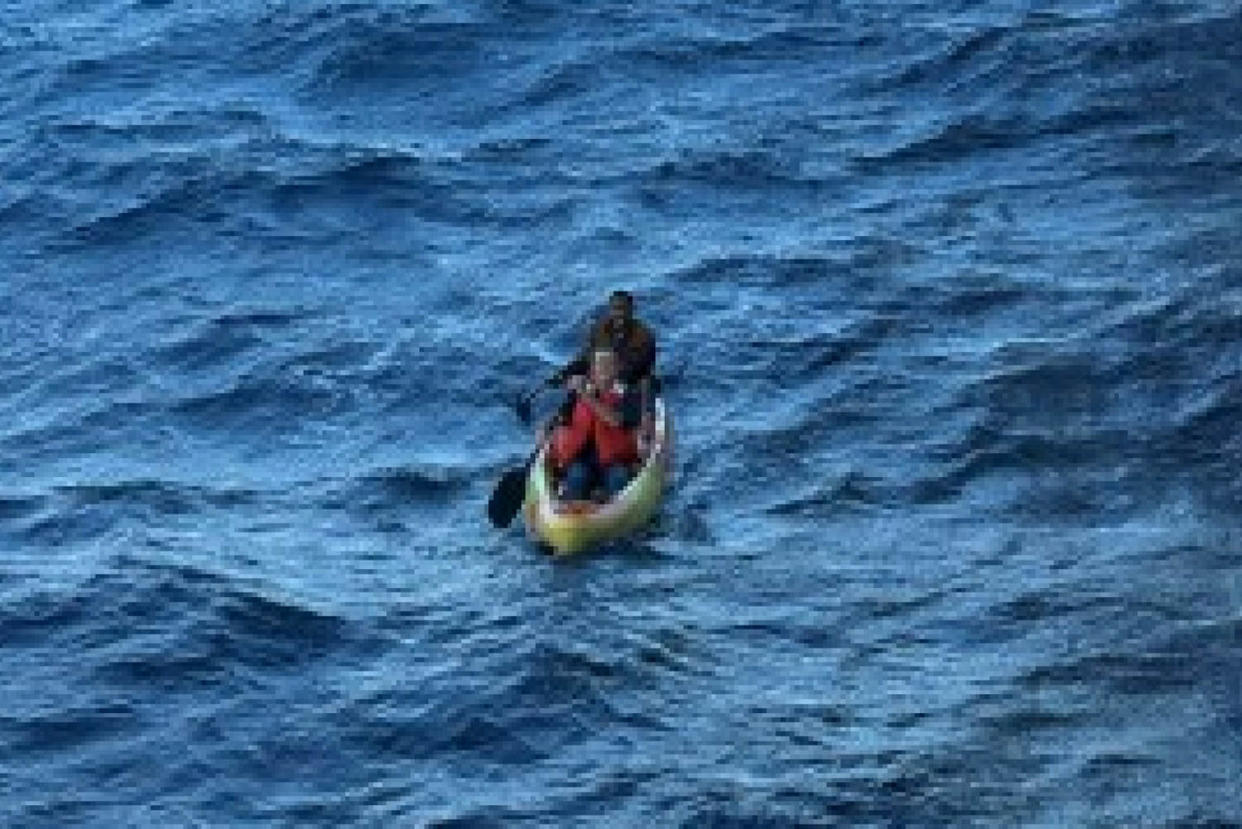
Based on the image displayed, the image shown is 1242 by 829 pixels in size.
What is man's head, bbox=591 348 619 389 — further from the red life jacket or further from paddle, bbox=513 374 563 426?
paddle, bbox=513 374 563 426

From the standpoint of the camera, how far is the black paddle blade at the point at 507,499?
96.7ft

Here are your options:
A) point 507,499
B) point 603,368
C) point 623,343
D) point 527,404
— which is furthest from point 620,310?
point 507,499

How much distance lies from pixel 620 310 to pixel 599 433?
1.28 meters

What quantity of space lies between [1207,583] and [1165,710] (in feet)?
7.94

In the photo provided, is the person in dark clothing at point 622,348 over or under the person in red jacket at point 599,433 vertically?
over

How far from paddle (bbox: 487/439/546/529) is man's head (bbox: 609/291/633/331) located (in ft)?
5.89

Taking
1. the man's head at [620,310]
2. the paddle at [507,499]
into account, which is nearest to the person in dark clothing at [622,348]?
the man's head at [620,310]

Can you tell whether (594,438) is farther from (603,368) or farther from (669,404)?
(669,404)

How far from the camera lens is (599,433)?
97.2 feet

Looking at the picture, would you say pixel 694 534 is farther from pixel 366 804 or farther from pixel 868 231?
pixel 868 231

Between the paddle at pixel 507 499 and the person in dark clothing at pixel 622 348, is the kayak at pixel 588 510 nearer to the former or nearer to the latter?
the paddle at pixel 507 499

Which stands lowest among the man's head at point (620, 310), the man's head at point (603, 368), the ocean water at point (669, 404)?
the ocean water at point (669, 404)

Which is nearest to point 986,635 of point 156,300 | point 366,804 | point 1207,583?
point 1207,583

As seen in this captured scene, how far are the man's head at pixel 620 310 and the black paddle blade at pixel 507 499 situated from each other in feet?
6.04
